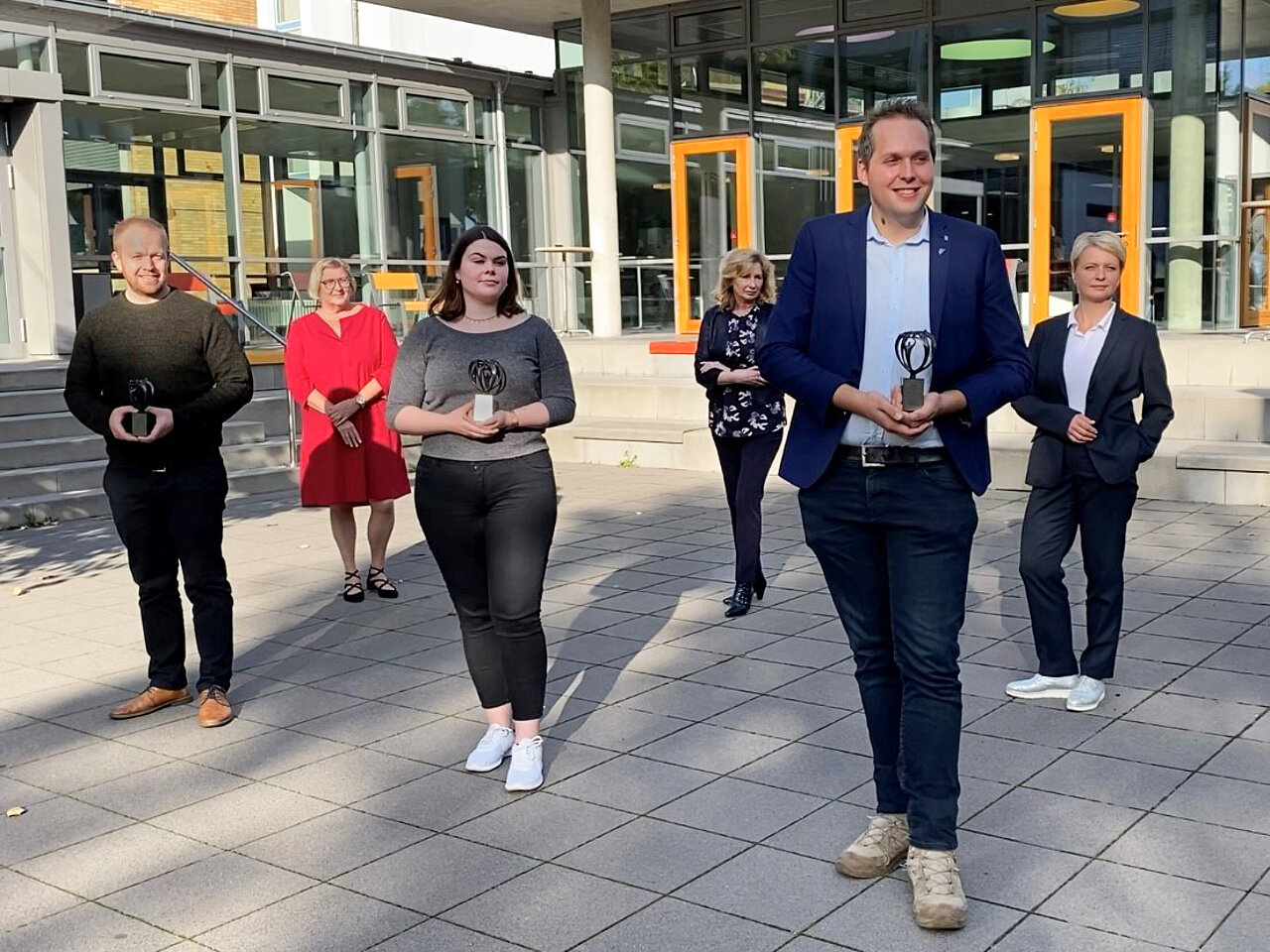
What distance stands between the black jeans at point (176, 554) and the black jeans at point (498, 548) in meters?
1.24

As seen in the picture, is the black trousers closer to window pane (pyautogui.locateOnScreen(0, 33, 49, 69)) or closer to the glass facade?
the glass facade

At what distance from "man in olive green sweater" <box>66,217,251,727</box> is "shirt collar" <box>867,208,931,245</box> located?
9.52 feet

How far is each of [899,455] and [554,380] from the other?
1.64 meters

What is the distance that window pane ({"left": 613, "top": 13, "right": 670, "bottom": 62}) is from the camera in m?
21.2

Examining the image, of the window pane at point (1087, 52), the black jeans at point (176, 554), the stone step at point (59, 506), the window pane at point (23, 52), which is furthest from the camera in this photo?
the window pane at point (1087, 52)

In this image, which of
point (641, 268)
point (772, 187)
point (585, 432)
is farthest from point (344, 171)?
point (585, 432)

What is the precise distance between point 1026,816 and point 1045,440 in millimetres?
1726

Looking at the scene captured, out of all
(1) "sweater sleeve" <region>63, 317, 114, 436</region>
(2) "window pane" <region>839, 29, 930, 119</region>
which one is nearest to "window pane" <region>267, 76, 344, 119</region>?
(2) "window pane" <region>839, 29, 930, 119</region>

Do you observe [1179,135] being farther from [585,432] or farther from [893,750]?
[893,750]

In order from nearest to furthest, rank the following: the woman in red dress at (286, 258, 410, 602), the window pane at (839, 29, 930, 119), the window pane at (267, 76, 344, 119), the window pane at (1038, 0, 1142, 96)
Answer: the woman in red dress at (286, 258, 410, 602) → the window pane at (1038, 0, 1142, 96) → the window pane at (267, 76, 344, 119) → the window pane at (839, 29, 930, 119)

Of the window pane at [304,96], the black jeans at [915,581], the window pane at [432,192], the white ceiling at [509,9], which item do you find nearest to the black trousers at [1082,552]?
the black jeans at [915,581]

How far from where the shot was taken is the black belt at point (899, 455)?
3576mm

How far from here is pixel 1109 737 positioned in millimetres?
5133

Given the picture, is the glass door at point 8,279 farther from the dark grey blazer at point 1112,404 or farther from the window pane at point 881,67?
Result: the dark grey blazer at point 1112,404
